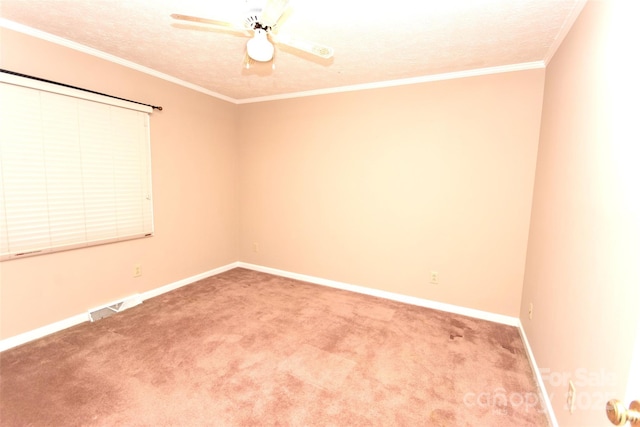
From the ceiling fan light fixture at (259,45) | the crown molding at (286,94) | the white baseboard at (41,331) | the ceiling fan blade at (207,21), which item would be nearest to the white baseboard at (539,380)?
the crown molding at (286,94)

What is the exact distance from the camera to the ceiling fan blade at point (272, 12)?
1.35m

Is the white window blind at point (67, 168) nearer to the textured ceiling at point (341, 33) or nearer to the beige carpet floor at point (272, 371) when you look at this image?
the textured ceiling at point (341, 33)

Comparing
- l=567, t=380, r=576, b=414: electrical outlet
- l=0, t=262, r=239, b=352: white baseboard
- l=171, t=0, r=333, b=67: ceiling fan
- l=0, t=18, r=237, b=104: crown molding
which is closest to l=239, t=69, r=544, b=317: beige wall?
l=0, t=18, r=237, b=104: crown molding

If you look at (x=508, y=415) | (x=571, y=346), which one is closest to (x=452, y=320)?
(x=508, y=415)

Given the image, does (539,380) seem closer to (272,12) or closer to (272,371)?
(272,371)

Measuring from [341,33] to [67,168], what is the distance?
258 cm

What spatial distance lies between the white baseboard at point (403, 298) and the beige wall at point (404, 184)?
62 mm

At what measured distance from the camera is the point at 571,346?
150 centimetres

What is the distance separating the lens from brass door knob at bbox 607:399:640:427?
60 cm

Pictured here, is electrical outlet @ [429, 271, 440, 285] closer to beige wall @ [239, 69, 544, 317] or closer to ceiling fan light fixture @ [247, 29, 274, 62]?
beige wall @ [239, 69, 544, 317]

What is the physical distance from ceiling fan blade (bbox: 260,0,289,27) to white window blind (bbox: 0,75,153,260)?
210cm

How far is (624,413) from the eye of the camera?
624mm

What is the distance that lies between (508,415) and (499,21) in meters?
2.56

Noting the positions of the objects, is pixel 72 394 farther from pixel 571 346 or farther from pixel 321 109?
pixel 321 109
